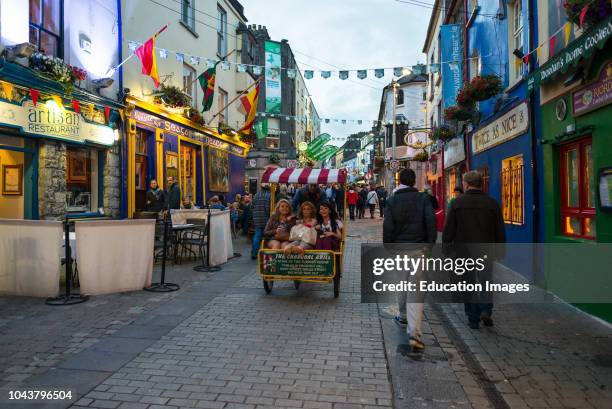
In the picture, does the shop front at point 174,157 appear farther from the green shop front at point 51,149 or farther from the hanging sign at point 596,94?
the hanging sign at point 596,94

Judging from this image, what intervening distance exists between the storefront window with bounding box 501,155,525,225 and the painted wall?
9582 millimetres

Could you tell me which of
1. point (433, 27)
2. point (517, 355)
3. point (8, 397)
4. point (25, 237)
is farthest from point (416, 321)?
point (433, 27)

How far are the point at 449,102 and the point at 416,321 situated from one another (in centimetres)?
1099

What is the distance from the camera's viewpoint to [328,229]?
7.40 meters

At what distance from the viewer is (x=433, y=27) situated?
74.4 feet

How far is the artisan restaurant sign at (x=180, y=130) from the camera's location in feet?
44.4

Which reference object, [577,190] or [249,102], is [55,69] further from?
[577,190]

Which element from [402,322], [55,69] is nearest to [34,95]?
[55,69]

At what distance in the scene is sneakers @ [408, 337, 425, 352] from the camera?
4629 millimetres

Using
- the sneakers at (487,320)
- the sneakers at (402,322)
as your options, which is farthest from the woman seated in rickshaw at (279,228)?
the sneakers at (487,320)

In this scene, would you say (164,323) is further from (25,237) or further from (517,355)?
(517,355)

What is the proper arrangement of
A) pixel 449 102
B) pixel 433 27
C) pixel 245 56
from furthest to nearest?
pixel 245 56
pixel 433 27
pixel 449 102

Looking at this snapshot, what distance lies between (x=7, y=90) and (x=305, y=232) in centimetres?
645

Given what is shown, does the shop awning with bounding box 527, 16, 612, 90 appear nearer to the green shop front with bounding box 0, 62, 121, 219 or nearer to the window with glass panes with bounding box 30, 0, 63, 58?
the green shop front with bounding box 0, 62, 121, 219
